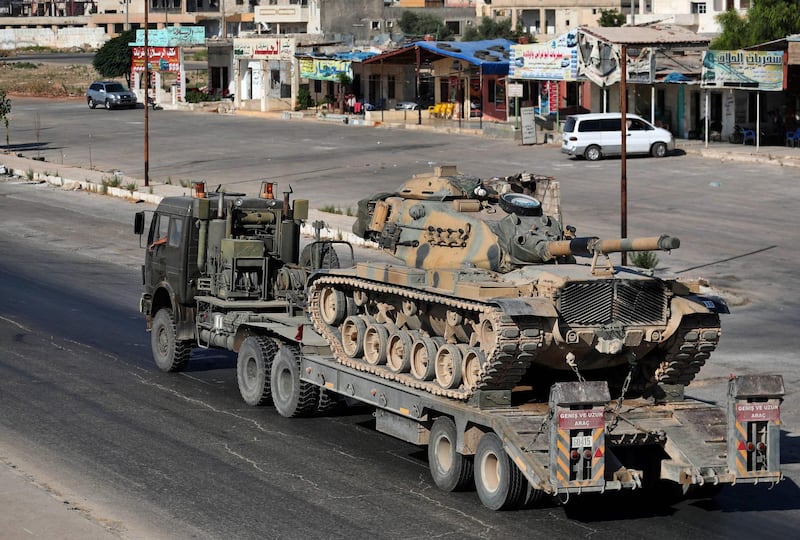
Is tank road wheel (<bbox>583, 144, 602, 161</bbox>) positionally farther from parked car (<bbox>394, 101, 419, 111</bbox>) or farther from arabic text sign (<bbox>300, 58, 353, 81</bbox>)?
arabic text sign (<bbox>300, 58, 353, 81</bbox>)

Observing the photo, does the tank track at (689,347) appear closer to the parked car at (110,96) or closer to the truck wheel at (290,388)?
the truck wheel at (290,388)

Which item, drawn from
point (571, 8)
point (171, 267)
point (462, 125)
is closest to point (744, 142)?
point (462, 125)

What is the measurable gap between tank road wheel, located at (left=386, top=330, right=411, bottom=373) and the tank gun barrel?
2.02m

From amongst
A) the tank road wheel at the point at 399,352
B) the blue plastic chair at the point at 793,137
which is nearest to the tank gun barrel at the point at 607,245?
the tank road wheel at the point at 399,352

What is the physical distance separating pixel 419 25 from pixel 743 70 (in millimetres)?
64877

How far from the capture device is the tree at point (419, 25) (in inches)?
4459

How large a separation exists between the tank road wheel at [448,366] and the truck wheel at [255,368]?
398 cm

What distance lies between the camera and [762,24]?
5669 cm

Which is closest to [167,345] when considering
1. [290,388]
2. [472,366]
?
[290,388]

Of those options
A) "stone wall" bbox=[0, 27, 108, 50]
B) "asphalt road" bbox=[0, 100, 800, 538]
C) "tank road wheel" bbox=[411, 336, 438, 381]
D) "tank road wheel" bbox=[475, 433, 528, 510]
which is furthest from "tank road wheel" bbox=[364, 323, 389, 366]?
"stone wall" bbox=[0, 27, 108, 50]

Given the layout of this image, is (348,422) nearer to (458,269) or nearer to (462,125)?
(458,269)

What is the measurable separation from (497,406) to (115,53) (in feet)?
313

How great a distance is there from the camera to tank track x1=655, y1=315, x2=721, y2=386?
52.5ft

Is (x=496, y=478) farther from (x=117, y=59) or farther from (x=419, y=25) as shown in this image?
(x=419, y=25)
